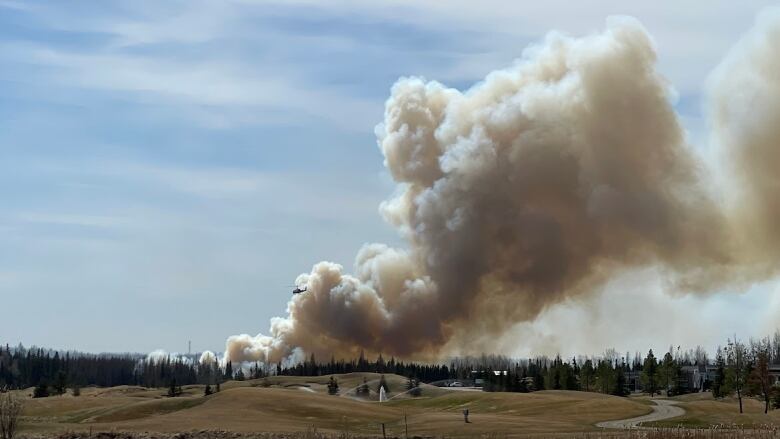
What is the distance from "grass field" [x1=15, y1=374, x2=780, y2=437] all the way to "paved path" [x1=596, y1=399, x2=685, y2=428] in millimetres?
1630

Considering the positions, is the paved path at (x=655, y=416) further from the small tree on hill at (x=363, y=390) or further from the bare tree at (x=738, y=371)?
the small tree on hill at (x=363, y=390)

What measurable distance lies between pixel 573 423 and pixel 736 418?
1567cm

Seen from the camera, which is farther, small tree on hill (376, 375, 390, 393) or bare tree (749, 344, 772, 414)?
small tree on hill (376, 375, 390, 393)

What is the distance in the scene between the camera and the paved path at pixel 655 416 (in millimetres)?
91250

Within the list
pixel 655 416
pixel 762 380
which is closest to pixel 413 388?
pixel 762 380

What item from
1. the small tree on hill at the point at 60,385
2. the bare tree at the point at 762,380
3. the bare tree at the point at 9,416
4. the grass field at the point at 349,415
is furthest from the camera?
the small tree on hill at the point at 60,385

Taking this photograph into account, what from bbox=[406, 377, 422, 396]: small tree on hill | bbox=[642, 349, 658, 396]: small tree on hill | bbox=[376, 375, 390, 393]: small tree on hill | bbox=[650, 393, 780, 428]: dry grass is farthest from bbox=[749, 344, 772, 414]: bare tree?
bbox=[376, 375, 390, 393]: small tree on hill

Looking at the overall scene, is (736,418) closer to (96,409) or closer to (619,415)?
(619,415)

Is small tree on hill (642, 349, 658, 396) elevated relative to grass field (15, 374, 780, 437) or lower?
elevated

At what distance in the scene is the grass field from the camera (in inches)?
3241

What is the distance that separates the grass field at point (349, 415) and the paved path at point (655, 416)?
1.63m

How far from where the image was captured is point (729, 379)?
14925 cm

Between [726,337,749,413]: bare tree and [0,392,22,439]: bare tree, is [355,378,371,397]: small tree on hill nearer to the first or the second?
[726,337,749,413]: bare tree

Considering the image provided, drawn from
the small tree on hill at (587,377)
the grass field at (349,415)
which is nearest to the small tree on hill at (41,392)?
the grass field at (349,415)
